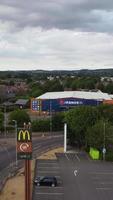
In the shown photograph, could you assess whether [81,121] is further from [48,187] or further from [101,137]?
[48,187]

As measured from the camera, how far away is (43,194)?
51156mm

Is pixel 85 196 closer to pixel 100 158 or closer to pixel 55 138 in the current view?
pixel 100 158

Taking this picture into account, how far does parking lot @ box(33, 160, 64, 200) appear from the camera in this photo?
165 feet

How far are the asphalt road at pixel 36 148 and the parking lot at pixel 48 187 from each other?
15.7ft

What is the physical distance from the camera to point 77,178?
60.4 m

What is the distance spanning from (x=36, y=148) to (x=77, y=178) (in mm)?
28337

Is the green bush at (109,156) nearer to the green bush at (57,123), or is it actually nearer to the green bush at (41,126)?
the green bush at (41,126)

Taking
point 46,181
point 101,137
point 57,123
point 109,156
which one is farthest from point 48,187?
point 57,123

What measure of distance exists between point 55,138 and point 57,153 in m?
21.7

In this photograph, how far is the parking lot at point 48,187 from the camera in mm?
50344

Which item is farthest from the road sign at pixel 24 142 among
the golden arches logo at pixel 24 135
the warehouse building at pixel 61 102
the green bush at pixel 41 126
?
the warehouse building at pixel 61 102

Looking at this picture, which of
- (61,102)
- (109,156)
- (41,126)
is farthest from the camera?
(61,102)

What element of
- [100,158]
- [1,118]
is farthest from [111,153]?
[1,118]

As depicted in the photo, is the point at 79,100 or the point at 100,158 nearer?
the point at 100,158
